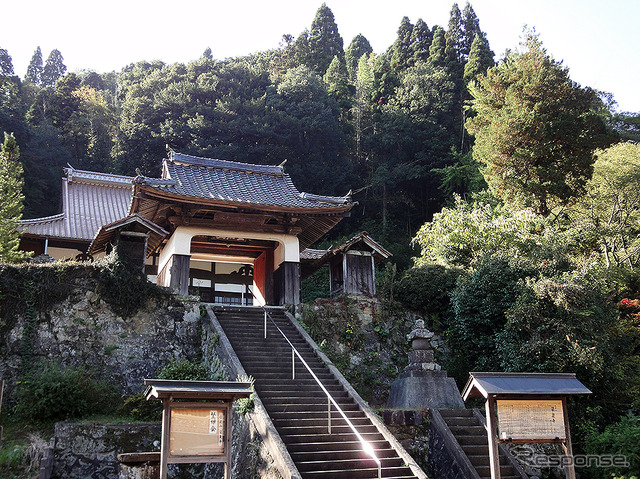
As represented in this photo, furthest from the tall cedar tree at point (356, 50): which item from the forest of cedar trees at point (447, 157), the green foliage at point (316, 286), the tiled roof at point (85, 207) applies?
the tiled roof at point (85, 207)

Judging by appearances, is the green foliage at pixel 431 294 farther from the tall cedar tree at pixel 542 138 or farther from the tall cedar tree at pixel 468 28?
the tall cedar tree at pixel 468 28

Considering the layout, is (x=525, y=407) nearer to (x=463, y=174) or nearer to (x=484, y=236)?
(x=484, y=236)

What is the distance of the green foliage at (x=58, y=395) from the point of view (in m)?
11.5

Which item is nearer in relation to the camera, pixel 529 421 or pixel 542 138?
pixel 529 421

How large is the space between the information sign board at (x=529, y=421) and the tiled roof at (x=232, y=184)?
34.7 ft

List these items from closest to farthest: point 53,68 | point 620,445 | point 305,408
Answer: point 305,408 < point 620,445 < point 53,68

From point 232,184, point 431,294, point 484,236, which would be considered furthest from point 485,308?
point 232,184

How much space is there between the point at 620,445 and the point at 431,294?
714 cm

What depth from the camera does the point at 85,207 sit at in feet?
84.6

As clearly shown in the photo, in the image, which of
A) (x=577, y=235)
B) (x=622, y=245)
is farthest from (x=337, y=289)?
(x=622, y=245)

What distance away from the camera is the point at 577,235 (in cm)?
1908

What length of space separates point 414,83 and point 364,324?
81.8ft

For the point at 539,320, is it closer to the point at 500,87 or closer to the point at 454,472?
the point at 454,472

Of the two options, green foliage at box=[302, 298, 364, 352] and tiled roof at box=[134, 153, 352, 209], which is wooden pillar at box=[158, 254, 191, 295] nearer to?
tiled roof at box=[134, 153, 352, 209]
